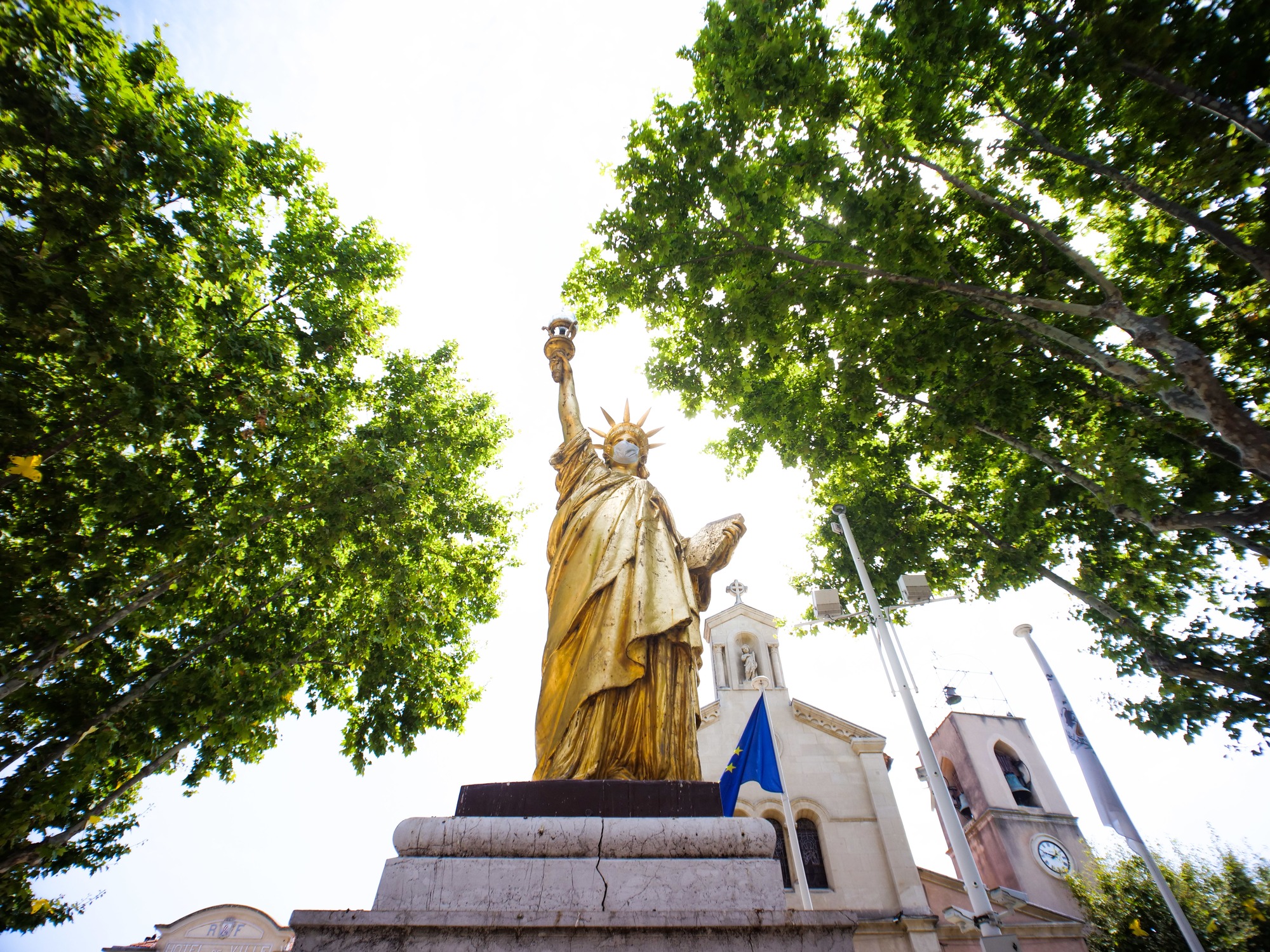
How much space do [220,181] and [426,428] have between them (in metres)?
4.67

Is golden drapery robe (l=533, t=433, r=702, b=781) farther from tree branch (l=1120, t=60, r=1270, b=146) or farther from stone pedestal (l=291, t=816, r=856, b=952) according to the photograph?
tree branch (l=1120, t=60, r=1270, b=146)

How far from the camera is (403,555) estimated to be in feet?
30.1

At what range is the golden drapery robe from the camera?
11.7ft

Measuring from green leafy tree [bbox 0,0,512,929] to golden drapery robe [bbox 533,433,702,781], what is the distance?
513 cm

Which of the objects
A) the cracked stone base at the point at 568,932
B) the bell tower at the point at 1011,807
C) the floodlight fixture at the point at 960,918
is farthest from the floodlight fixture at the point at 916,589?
the bell tower at the point at 1011,807

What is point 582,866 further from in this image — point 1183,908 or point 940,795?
point 1183,908

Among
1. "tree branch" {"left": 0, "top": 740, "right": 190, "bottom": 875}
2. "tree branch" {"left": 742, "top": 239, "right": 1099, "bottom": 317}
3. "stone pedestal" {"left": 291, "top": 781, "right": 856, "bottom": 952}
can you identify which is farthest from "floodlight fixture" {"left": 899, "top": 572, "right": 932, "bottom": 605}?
"tree branch" {"left": 0, "top": 740, "right": 190, "bottom": 875}

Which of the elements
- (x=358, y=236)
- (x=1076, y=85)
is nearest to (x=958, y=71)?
(x=1076, y=85)

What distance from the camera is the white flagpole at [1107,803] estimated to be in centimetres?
992

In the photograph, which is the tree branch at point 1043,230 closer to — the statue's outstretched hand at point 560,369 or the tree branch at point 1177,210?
the tree branch at point 1177,210

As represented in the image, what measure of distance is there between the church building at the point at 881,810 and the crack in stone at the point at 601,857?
10960mm

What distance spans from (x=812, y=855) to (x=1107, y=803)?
7.35 m

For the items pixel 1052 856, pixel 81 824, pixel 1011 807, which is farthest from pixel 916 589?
pixel 1052 856

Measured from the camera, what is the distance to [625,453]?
5828 millimetres
